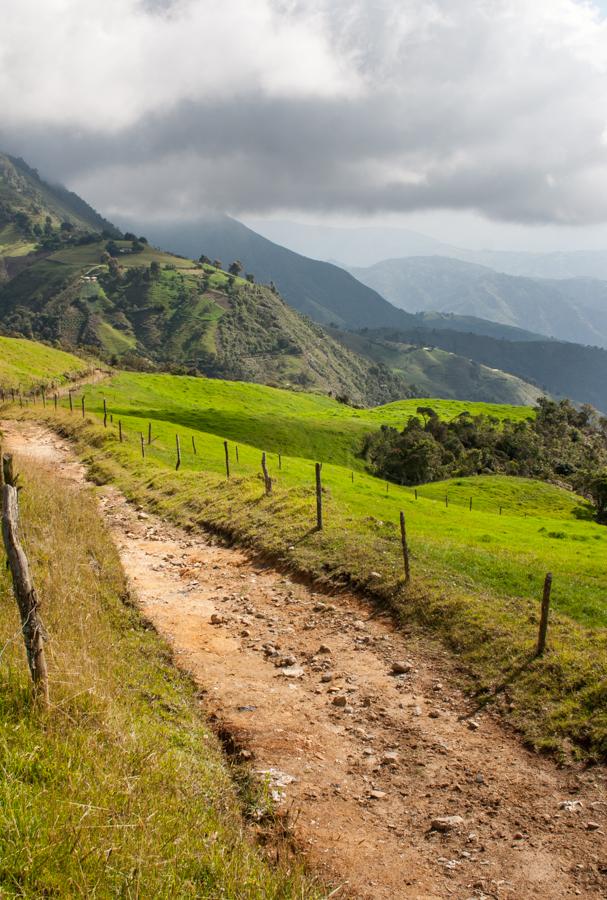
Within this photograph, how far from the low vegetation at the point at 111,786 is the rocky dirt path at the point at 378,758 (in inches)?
43.9

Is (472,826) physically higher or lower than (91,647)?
lower

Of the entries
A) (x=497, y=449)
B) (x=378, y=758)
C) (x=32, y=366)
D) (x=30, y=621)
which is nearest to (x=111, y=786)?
(x=30, y=621)

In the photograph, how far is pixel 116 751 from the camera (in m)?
7.37

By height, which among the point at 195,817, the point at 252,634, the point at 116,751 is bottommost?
the point at 252,634

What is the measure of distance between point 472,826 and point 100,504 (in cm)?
2408

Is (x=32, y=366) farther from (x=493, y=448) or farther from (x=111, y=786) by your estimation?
(x=111, y=786)

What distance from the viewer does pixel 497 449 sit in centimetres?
10962

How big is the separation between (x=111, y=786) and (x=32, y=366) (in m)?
112

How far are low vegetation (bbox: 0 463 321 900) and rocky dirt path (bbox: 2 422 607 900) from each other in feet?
3.65

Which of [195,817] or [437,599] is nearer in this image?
[195,817]

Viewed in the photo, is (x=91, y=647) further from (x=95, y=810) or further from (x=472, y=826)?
(x=472, y=826)

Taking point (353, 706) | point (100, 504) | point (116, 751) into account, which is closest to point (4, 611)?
point (116, 751)

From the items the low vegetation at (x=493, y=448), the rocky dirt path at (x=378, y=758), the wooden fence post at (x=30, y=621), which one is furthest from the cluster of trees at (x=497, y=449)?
the wooden fence post at (x=30, y=621)

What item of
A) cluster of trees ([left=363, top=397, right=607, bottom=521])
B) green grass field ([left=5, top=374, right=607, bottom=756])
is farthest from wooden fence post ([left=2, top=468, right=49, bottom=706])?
cluster of trees ([left=363, top=397, right=607, bottom=521])
